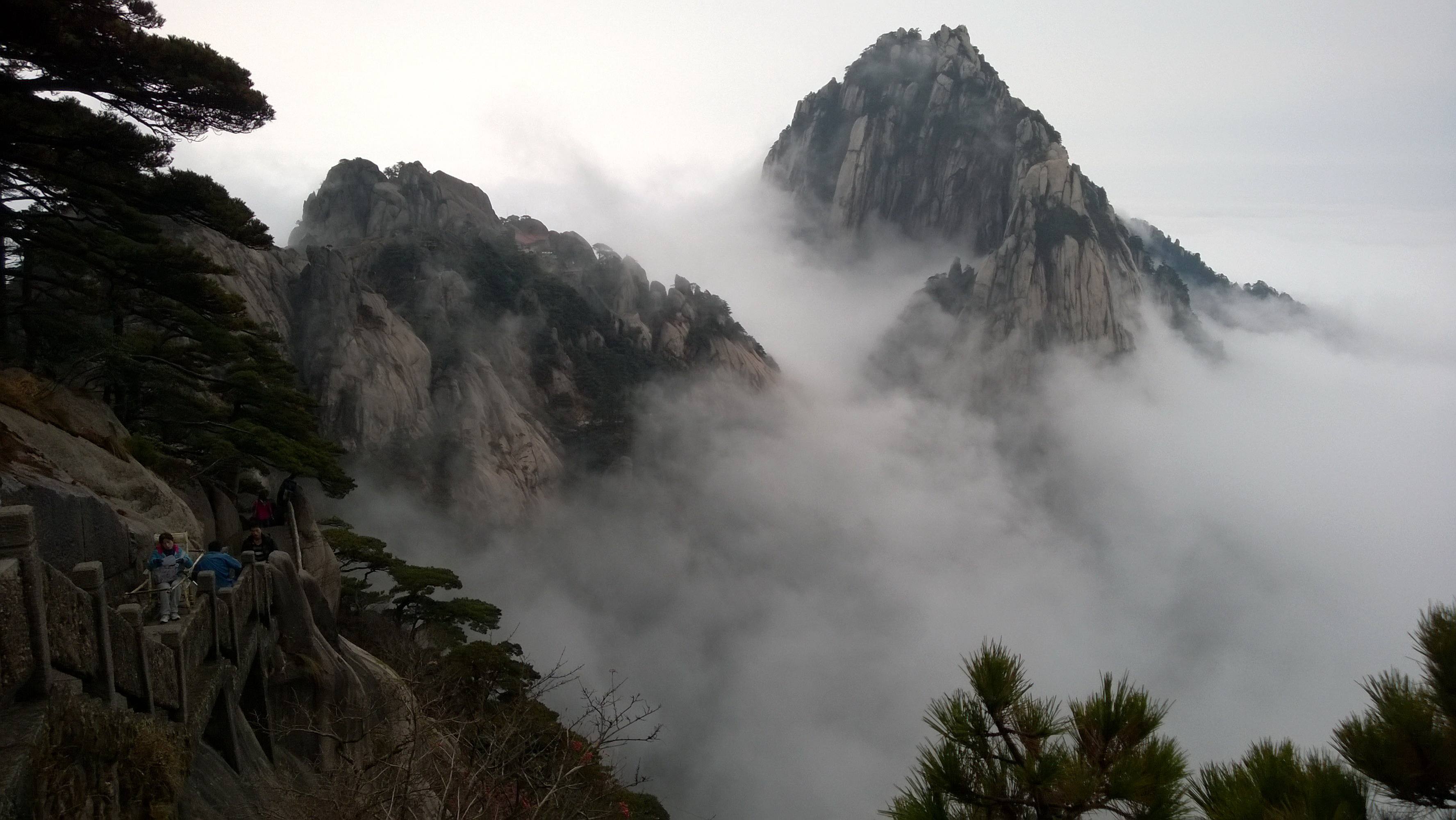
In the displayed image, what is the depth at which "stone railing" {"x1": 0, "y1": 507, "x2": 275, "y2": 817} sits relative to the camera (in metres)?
5.07

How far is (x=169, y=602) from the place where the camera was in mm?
9453

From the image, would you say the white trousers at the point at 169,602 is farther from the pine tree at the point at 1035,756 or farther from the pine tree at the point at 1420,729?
the pine tree at the point at 1420,729

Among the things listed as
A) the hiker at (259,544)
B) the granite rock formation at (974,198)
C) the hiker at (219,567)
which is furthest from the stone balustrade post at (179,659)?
the granite rock formation at (974,198)

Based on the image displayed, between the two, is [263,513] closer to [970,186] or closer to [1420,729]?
[1420,729]

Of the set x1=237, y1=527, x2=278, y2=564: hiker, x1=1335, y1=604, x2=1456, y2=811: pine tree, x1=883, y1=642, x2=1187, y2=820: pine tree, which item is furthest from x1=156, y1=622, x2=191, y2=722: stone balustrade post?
x1=1335, y1=604, x2=1456, y2=811: pine tree

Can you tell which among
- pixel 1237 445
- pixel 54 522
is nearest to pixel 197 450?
pixel 54 522

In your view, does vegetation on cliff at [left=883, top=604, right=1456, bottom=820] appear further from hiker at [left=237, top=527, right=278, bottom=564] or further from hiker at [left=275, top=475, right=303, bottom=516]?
hiker at [left=275, top=475, right=303, bottom=516]

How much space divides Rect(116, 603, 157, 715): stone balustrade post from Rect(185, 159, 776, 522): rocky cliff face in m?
37.8

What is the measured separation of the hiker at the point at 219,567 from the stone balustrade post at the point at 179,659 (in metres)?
2.25

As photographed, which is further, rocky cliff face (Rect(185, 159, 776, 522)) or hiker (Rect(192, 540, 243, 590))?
rocky cliff face (Rect(185, 159, 776, 522))

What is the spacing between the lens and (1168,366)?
384 ft

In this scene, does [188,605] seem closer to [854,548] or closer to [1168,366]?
[854,548]

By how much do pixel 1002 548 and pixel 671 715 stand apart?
49.7m

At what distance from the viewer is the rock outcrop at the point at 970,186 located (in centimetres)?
9562
